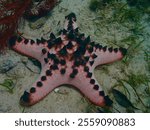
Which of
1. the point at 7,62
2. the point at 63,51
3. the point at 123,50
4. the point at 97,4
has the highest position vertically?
the point at 97,4

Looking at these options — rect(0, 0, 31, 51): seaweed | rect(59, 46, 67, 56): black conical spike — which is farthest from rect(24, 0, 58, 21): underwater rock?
rect(59, 46, 67, 56): black conical spike

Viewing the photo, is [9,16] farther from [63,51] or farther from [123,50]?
[123,50]

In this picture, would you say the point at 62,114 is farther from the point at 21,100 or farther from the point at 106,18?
the point at 106,18

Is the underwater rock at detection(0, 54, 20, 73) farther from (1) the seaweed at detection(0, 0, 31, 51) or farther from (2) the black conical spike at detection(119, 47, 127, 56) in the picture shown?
(2) the black conical spike at detection(119, 47, 127, 56)

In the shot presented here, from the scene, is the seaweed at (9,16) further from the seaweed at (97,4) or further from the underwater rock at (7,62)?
the seaweed at (97,4)

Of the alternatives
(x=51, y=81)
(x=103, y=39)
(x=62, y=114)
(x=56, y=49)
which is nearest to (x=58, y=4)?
(x=103, y=39)

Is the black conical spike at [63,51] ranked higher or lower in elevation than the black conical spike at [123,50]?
higher

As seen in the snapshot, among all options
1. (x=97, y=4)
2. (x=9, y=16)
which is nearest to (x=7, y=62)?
(x=9, y=16)

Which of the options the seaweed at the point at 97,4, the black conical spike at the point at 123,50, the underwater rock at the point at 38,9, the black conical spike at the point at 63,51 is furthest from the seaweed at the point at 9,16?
the black conical spike at the point at 123,50

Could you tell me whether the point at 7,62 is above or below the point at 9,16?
below

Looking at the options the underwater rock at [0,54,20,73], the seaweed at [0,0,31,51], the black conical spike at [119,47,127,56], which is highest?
the seaweed at [0,0,31,51]

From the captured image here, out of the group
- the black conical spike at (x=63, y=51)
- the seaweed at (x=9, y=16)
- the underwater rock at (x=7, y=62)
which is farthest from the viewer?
the seaweed at (x=9, y=16)
